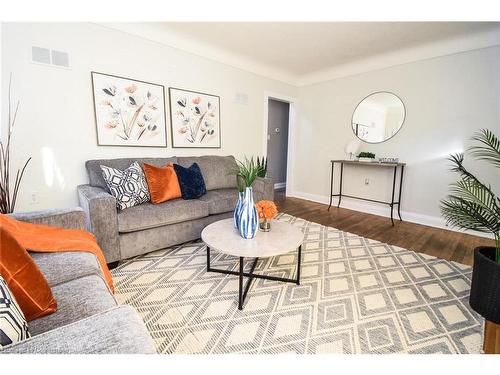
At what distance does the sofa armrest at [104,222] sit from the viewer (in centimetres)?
180

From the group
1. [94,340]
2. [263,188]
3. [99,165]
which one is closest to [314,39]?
[263,188]

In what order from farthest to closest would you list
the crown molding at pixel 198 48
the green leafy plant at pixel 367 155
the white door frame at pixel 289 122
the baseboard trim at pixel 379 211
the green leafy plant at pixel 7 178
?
1. the white door frame at pixel 289 122
2. the green leafy plant at pixel 367 155
3. the baseboard trim at pixel 379 211
4. the crown molding at pixel 198 48
5. the green leafy plant at pixel 7 178

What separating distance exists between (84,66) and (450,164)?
4401 mm

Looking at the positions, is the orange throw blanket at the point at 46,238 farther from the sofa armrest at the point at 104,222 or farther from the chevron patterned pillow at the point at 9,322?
the chevron patterned pillow at the point at 9,322

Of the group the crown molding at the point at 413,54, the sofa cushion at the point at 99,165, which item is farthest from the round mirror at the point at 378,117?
the sofa cushion at the point at 99,165

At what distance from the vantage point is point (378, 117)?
11.9ft

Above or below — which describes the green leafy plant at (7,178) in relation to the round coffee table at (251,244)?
above

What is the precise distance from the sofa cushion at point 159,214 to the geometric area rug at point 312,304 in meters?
0.33

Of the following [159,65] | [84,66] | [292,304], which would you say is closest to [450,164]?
[292,304]

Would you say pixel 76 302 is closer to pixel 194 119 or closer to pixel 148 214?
pixel 148 214

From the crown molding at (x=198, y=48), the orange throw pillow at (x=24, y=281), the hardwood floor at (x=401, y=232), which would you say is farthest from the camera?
the crown molding at (x=198, y=48)

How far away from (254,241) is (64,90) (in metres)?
2.33

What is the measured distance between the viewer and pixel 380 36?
285cm
